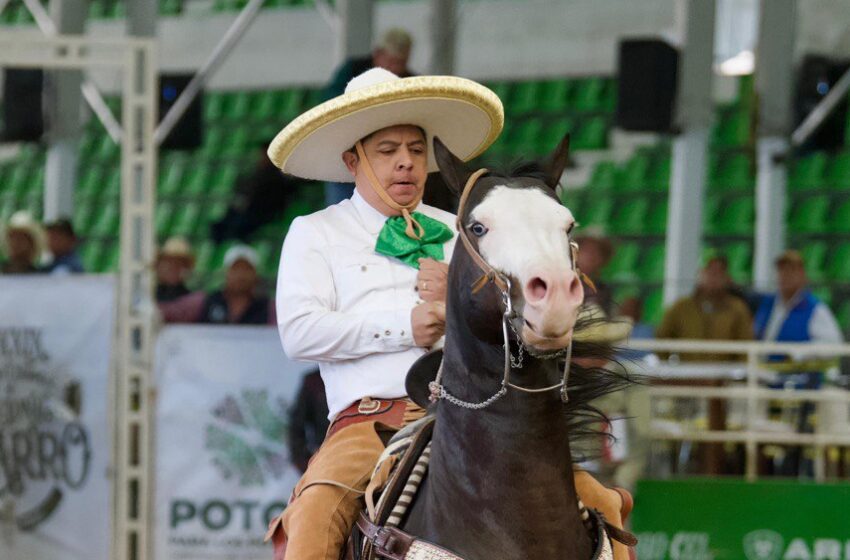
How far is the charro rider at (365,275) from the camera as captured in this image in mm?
3584

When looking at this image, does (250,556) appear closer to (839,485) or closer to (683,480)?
(683,480)

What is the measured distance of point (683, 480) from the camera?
7.50m

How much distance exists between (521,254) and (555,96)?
13.0m

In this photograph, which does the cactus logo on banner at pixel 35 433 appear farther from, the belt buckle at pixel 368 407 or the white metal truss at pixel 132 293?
the belt buckle at pixel 368 407

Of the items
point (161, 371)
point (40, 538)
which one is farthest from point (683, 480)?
point (40, 538)

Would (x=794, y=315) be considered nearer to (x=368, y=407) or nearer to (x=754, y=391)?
(x=754, y=391)

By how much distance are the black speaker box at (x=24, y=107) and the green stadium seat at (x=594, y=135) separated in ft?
23.3

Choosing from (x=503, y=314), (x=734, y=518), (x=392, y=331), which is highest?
(x=503, y=314)

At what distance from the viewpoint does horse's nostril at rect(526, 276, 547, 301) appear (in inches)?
113

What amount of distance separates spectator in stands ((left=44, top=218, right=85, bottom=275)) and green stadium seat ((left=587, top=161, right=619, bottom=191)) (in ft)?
22.6

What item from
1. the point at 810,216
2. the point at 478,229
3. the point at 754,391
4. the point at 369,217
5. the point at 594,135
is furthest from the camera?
the point at 594,135

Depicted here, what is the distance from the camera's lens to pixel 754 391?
812cm

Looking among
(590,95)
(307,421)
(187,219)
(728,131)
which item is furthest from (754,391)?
(187,219)

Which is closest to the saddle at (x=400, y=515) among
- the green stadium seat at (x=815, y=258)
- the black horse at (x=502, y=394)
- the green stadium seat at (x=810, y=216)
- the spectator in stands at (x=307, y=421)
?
the black horse at (x=502, y=394)
